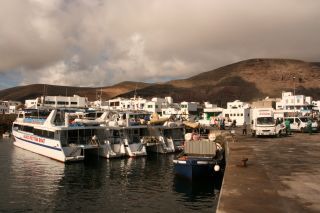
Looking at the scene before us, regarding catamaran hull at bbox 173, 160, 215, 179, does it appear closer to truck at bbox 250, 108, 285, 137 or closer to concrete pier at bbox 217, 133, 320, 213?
concrete pier at bbox 217, 133, 320, 213

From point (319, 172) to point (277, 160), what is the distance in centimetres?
428

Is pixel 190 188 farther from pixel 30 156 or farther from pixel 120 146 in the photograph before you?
pixel 30 156

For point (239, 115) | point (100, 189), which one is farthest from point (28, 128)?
point (239, 115)

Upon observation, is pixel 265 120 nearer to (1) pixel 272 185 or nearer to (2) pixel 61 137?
(2) pixel 61 137

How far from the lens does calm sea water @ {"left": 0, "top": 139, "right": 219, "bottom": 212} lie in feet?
61.7

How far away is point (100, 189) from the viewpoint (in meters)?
23.0

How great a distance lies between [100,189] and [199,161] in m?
7.29

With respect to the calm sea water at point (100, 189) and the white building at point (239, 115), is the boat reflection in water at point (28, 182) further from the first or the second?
the white building at point (239, 115)

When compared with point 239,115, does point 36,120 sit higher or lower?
lower

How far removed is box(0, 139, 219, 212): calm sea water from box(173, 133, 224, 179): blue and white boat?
737mm

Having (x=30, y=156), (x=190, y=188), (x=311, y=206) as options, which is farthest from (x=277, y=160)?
(x=30, y=156)

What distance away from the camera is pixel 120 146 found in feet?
125

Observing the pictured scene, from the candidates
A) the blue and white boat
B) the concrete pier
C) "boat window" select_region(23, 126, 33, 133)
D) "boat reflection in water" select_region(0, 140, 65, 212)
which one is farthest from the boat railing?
the concrete pier

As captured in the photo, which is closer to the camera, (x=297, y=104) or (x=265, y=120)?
(x=265, y=120)
